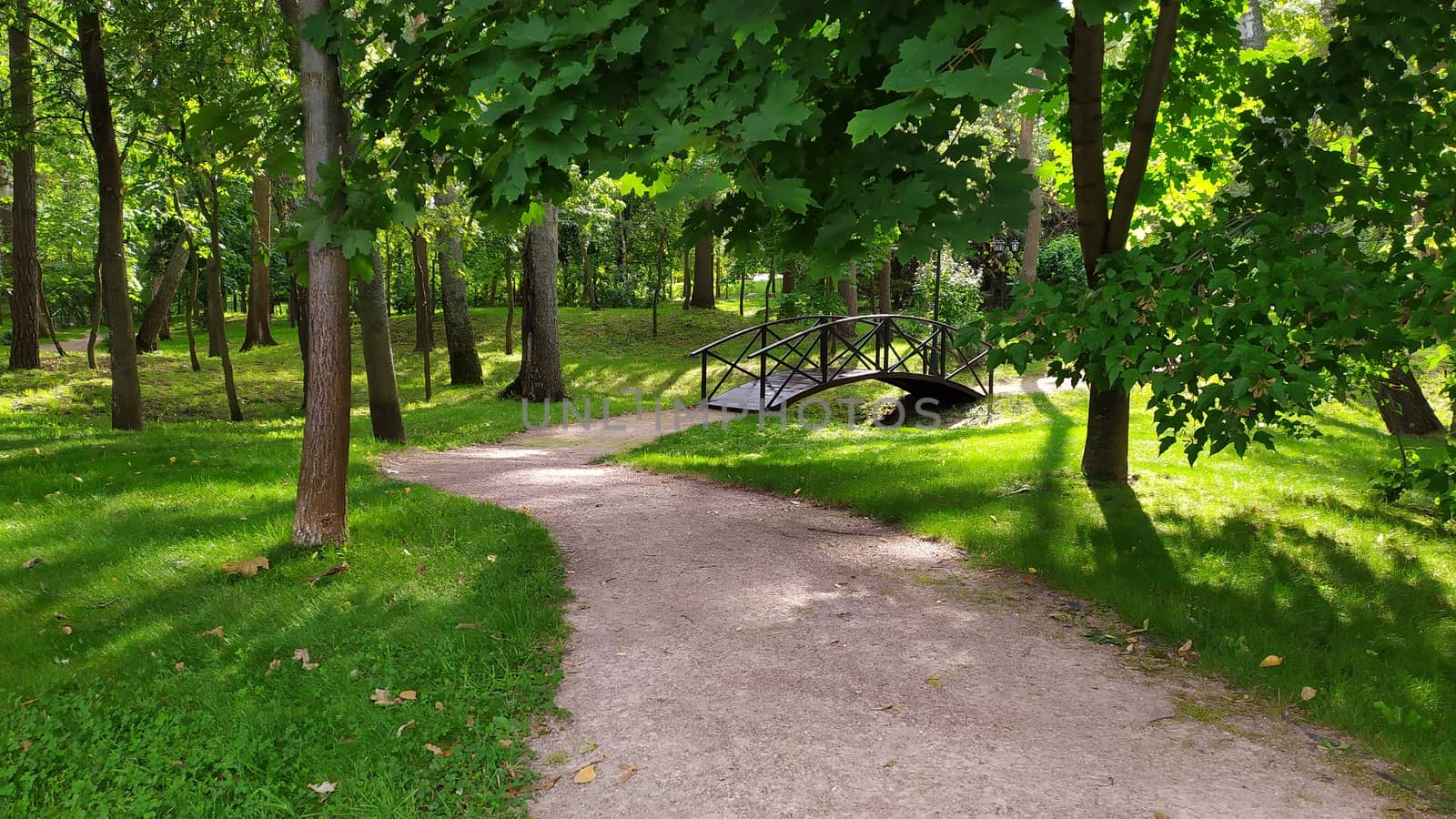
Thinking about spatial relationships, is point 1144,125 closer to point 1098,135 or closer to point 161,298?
point 1098,135

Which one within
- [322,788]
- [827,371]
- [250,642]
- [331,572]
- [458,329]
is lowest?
[322,788]

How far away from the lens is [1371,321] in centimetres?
450

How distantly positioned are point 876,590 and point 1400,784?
2850mm

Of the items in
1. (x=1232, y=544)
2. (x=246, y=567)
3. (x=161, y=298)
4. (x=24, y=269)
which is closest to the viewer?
(x=246, y=567)

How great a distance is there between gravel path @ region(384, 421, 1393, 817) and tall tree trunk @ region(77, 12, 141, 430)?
7.07 m

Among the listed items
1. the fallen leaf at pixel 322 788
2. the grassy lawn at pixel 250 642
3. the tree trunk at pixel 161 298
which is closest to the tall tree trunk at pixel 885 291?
the tree trunk at pixel 161 298

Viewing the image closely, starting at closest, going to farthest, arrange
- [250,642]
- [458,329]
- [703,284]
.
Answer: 1. [250,642]
2. [458,329]
3. [703,284]

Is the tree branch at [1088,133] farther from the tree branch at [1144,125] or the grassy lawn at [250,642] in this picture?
the grassy lawn at [250,642]

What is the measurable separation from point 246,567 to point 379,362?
19.4ft

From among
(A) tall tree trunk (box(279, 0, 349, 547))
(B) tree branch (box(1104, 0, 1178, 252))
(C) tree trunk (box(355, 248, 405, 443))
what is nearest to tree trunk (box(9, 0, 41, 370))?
(C) tree trunk (box(355, 248, 405, 443))

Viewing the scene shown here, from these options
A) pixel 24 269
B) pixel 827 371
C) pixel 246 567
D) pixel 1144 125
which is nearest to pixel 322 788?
pixel 246 567

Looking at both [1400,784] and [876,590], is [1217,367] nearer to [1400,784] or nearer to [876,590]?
[1400,784]

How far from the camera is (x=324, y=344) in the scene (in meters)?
5.67

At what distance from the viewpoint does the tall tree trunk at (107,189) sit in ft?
32.0
